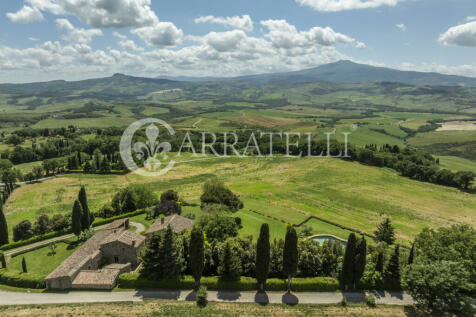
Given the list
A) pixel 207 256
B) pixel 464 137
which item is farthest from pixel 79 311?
pixel 464 137

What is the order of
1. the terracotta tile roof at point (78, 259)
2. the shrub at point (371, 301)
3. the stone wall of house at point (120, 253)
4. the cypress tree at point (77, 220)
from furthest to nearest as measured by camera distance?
the cypress tree at point (77, 220) → the stone wall of house at point (120, 253) → the terracotta tile roof at point (78, 259) → the shrub at point (371, 301)

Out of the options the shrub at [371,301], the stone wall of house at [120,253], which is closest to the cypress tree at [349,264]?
the shrub at [371,301]

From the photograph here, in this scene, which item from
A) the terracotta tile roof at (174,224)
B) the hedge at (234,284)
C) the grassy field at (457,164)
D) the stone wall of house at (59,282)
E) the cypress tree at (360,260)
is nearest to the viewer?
the cypress tree at (360,260)

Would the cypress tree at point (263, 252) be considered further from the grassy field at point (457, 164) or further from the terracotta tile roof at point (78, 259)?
the grassy field at point (457, 164)

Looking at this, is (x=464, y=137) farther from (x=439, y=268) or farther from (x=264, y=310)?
(x=264, y=310)

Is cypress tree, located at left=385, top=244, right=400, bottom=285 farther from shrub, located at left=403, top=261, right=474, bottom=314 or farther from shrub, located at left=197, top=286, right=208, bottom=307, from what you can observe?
shrub, located at left=197, top=286, right=208, bottom=307
